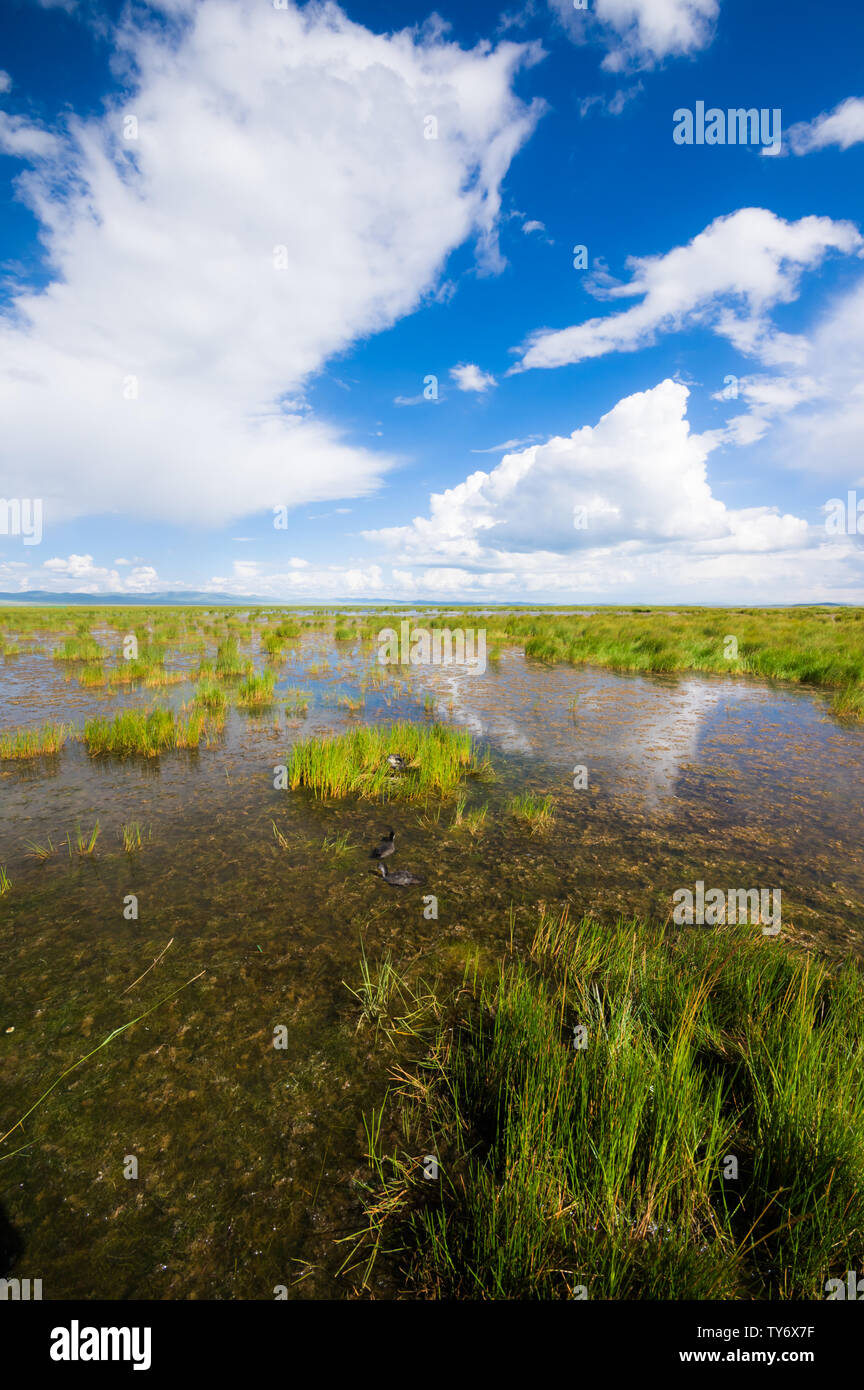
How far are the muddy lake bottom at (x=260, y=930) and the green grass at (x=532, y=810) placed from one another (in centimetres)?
18

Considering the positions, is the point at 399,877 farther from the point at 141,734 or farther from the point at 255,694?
the point at 255,694

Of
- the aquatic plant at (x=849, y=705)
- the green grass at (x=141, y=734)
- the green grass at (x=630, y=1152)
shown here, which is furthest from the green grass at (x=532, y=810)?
the aquatic plant at (x=849, y=705)

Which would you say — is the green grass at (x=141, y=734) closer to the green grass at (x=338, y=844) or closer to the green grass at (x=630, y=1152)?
the green grass at (x=338, y=844)

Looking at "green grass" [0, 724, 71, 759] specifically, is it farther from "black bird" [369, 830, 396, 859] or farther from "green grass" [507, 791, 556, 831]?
"green grass" [507, 791, 556, 831]

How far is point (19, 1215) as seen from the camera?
7.76 ft

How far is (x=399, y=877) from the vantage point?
17.8ft

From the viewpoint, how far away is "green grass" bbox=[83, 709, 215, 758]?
948 cm

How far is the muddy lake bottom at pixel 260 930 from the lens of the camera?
7.75ft

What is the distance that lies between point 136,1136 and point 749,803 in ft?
28.6

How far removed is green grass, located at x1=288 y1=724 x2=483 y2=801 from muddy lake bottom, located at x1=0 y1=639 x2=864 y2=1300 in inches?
16.5

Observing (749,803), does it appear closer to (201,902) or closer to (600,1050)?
(600,1050)

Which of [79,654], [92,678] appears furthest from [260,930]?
[79,654]
